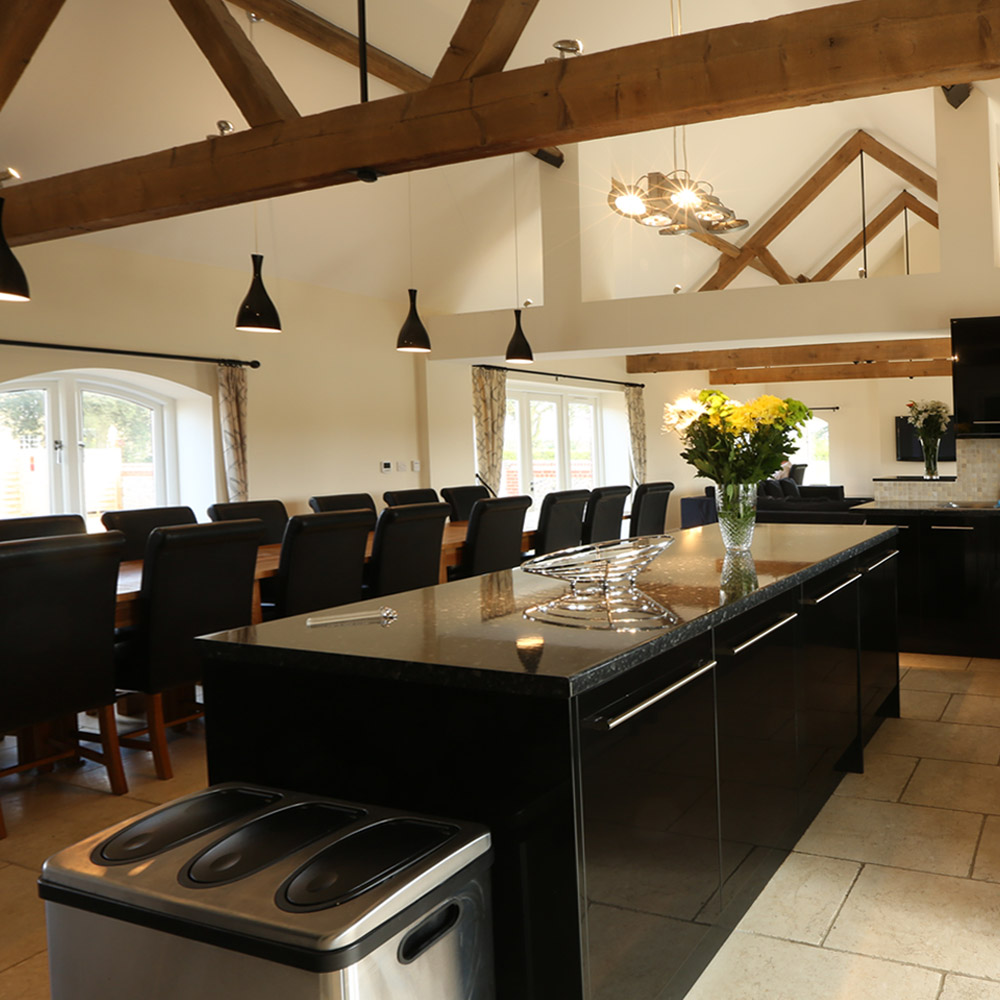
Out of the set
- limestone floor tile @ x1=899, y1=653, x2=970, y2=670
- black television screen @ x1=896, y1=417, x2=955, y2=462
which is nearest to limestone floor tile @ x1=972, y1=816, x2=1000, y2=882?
limestone floor tile @ x1=899, y1=653, x2=970, y2=670

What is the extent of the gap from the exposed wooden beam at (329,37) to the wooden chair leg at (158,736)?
12.4ft

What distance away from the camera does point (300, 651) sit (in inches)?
66.6

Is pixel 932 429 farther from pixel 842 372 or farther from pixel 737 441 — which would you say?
pixel 842 372

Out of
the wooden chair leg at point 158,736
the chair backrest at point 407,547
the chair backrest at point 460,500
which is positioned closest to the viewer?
the wooden chair leg at point 158,736

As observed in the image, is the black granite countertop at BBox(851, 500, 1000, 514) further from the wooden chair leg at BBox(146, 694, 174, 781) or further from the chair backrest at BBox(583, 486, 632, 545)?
the wooden chair leg at BBox(146, 694, 174, 781)

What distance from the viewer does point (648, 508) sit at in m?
6.59

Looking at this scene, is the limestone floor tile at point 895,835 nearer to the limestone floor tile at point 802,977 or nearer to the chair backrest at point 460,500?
the limestone floor tile at point 802,977

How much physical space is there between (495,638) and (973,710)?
3056 millimetres

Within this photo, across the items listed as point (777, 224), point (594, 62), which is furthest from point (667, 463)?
point (594, 62)

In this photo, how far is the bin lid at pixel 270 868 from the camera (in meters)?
1.18

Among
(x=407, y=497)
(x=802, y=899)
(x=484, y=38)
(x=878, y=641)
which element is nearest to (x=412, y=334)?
(x=407, y=497)

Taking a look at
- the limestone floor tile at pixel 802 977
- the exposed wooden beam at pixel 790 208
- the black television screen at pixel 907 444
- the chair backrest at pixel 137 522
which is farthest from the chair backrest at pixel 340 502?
the black television screen at pixel 907 444

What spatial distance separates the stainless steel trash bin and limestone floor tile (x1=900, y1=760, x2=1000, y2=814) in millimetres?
2096

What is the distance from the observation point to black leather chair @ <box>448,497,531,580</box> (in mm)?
4938
